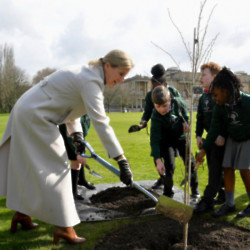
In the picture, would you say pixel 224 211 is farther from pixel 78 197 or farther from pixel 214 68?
pixel 78 197

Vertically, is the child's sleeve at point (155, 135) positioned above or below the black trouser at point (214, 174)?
above

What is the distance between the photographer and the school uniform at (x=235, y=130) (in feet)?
10.6

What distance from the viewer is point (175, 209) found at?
2.54 metres

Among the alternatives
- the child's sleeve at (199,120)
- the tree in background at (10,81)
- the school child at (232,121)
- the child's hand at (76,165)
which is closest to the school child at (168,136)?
the child's sleeve at (199,120)

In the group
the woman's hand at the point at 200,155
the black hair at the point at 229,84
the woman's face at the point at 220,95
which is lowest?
the woman's hand at the point at 200,155

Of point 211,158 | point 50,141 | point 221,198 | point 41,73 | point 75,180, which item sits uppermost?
point 41,73

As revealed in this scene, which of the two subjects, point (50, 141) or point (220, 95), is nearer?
point (50, 141)

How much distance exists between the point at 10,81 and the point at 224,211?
51.5m

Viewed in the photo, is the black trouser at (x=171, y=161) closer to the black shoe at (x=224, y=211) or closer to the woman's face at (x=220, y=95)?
the black shoe at (x=224, y=211)

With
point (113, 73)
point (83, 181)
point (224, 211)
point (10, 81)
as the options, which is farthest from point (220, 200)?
point (10, 81)

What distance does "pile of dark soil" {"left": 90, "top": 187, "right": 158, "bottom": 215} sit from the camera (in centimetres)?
380

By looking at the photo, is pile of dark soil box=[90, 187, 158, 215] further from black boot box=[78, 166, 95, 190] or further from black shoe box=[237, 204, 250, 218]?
black shoe box=[237, 204, 250, 218]

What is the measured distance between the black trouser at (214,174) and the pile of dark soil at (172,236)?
352 mm

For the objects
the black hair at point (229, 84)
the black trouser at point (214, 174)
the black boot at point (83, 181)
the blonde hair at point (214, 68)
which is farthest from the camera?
the black boot at point (83, 181)
